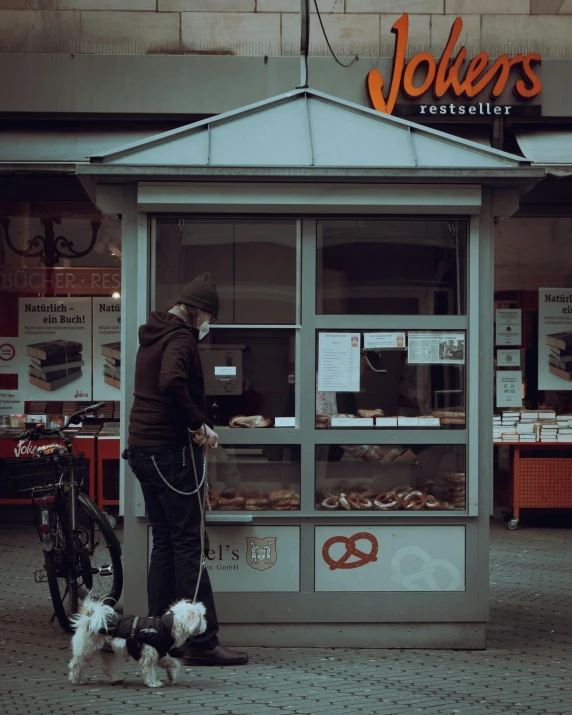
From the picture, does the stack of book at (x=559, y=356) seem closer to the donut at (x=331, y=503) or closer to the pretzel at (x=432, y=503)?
the pretzel at (x=432, y=503)

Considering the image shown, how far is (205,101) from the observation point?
10102 mm

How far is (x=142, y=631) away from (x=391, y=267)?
2.63 metres

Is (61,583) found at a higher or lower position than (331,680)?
higher

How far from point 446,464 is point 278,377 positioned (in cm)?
111

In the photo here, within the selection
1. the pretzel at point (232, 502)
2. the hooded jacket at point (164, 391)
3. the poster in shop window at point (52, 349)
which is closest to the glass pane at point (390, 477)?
the pretzel at point (232, 502)

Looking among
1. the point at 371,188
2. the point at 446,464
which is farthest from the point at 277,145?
the point at 446,464

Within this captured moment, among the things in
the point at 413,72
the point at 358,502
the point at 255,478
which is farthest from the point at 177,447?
the point at 413,72

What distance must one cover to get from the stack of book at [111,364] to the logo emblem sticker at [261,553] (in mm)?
5086

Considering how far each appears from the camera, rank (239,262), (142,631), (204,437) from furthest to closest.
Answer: (239,262), (204,437), (142,631)

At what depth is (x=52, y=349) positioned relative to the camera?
35.8ft

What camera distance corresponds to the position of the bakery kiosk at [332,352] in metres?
6.10

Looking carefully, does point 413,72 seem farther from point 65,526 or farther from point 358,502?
point 65,526

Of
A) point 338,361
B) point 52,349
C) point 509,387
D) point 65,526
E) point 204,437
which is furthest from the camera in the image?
point 52,349

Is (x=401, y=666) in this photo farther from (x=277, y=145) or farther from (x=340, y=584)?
(x=277, y=145)
